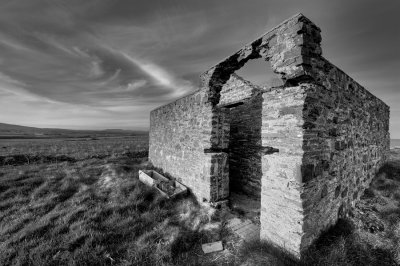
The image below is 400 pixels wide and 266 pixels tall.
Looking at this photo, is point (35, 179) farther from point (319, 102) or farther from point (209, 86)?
point (319, 102)

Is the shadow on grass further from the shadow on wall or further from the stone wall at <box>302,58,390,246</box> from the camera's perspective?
the shadow on wall

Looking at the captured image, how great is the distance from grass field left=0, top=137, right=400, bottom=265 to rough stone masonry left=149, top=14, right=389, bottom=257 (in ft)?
1.28

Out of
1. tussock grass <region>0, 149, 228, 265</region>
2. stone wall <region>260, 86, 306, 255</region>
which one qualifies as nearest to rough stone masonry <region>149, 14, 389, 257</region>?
stone wall <region>260, 86, 306, 255</region>

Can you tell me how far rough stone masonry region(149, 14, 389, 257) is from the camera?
3070mm

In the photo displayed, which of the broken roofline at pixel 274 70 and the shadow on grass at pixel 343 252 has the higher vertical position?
the broken roofline at pixel 274 70

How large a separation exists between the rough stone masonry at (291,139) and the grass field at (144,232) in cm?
39

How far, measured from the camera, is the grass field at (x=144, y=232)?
3.30 metres

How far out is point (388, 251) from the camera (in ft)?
11.2

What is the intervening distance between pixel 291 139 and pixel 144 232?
3.69 m

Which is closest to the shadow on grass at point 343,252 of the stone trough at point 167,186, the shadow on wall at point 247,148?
the shadow on wall at point 247,148

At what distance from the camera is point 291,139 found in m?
3.13

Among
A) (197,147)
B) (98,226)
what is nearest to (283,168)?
(197,147)

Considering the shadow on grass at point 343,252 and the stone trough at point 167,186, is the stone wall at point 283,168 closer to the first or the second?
the shadow on grass at point 343,252

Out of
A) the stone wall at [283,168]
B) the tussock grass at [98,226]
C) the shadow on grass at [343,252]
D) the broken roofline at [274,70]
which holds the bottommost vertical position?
the tussock grass at [98,226]
